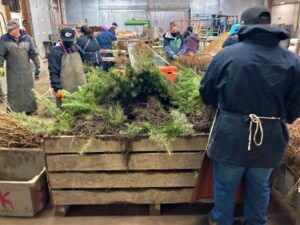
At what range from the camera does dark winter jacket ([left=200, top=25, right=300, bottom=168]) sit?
5.47 ft

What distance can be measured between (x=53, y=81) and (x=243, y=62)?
2800 mm

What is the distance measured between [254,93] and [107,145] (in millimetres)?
1079

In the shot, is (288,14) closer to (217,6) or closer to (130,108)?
(217,6)

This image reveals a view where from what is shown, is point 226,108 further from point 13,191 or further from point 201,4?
point 201,4

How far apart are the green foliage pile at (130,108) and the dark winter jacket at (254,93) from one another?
1.29 ft

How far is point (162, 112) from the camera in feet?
7.31

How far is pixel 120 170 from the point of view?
2248 mm

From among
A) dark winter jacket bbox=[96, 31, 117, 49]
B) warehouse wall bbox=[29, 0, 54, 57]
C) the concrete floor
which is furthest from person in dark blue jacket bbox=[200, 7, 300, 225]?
warehouse wall bbox=[29, 0, 54, 57]

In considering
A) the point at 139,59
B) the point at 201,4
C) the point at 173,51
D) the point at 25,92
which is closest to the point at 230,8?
the point at 201,4

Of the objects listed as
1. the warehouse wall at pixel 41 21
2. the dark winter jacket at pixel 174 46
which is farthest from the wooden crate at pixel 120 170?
the warehouse wall at pixel 41 21

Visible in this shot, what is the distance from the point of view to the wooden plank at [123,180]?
2256mm

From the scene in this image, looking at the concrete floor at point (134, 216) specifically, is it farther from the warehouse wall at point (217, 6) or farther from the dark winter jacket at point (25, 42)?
the warehouse wall at point (217, 6)

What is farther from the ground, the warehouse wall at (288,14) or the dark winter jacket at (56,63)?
the warehouse wall at (288,14)

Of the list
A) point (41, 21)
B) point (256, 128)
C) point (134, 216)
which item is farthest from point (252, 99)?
point (41, 21)
